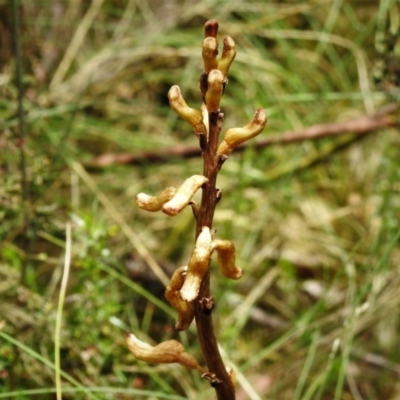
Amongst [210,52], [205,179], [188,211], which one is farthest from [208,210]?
[188,211]

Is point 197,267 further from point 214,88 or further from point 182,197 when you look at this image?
point 214,88

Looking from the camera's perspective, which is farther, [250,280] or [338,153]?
[338,153]

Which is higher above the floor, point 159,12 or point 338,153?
point 159,12

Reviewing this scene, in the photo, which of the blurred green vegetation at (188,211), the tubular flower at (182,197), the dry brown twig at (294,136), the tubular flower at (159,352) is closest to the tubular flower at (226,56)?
the tubular flower at (182,197)

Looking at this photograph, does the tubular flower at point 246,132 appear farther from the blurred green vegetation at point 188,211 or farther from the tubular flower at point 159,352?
the blurred green vegetation at point 188,211

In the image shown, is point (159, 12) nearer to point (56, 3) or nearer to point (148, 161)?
point (56, 3)

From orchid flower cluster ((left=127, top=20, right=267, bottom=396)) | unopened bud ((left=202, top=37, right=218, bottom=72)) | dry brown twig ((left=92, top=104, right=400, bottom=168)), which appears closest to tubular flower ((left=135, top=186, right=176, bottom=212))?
orchid flower cluster ((left=127, top=20, right=267, bottom=396))

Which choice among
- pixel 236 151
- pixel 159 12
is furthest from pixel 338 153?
pixel 159 12
